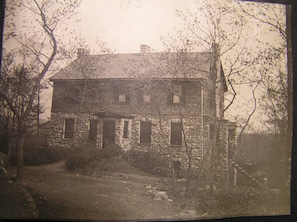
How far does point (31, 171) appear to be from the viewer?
283 cm

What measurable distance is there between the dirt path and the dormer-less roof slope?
3.30ft

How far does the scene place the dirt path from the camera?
9.21 feet

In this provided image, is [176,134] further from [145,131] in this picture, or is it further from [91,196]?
[91,196]

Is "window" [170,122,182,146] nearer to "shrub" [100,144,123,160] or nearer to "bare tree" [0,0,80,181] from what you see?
"shrub" [100,144,123,160]

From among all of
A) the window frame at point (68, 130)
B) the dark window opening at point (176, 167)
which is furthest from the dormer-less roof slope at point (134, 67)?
the dark window opening at point (176, 167)

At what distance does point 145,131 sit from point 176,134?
0.34 metres

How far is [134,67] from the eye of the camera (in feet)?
10.1

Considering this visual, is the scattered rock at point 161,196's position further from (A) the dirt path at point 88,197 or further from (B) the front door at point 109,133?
(B) the front door at point 109,133

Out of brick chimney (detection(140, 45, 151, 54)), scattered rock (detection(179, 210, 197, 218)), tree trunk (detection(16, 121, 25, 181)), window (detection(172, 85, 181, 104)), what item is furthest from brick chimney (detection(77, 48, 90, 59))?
scattered rock (detection(179, 210, 197, 218))

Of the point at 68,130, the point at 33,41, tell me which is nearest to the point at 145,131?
the point at 68,130

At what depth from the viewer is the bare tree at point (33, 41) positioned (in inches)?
112

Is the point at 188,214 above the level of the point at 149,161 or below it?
below

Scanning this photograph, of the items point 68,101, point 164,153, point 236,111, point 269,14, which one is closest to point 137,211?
point 164,153

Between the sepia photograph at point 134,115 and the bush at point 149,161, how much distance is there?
11 millimetres
